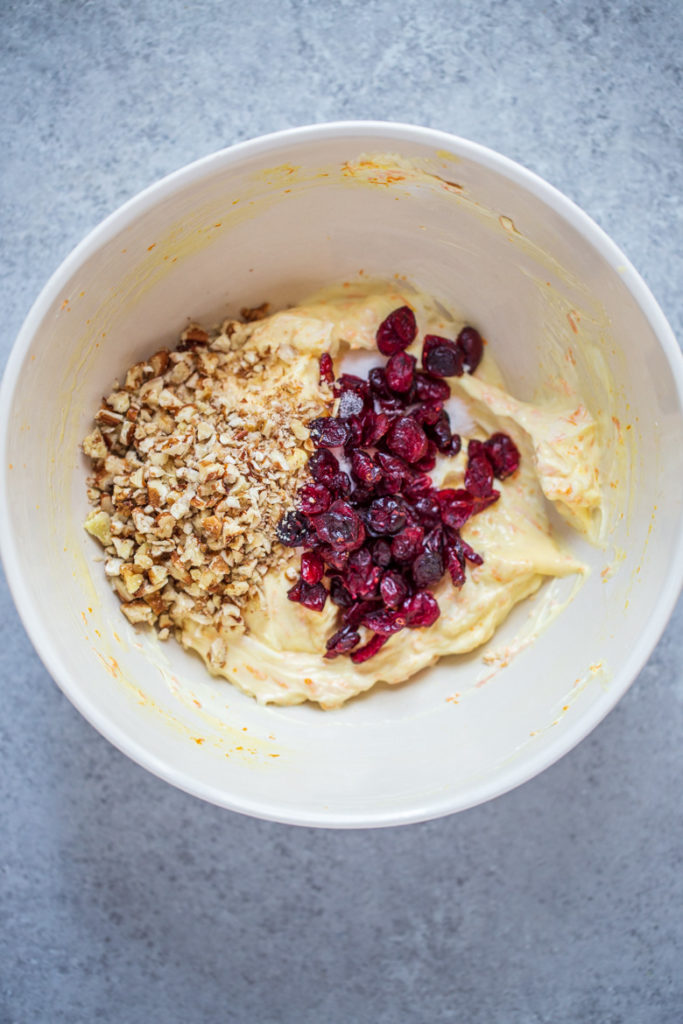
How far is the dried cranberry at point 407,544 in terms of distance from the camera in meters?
1.91

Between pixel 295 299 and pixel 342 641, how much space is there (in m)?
0.89

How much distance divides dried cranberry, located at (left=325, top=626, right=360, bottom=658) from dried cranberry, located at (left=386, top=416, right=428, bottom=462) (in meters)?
0.44

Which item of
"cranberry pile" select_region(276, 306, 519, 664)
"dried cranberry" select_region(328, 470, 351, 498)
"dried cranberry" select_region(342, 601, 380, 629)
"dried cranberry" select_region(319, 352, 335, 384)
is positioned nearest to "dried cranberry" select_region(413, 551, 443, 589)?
"cranberry pile" select_region(276, 306, 519, 664)

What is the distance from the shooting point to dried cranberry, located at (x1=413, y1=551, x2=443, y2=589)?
6.25 ft

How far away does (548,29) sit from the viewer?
6.79ft

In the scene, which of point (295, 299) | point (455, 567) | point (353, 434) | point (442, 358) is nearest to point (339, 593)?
point (455, 567)

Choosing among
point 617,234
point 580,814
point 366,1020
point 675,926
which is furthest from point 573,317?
point 366,1020

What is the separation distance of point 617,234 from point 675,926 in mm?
1827

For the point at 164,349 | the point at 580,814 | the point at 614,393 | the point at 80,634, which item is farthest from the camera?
the point at 580,814

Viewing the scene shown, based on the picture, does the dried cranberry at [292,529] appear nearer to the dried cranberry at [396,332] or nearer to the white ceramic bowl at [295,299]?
the white ceramic bowl at [295,299]

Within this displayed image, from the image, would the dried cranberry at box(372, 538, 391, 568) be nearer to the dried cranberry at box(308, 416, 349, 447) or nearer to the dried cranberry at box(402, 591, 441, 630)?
the dried cranberry at box(402, 591, 441, 630)

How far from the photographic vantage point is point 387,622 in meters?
1.92

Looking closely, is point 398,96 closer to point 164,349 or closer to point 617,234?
point 617,234

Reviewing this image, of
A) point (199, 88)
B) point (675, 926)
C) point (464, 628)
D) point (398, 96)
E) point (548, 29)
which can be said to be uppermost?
point (548, 29)
